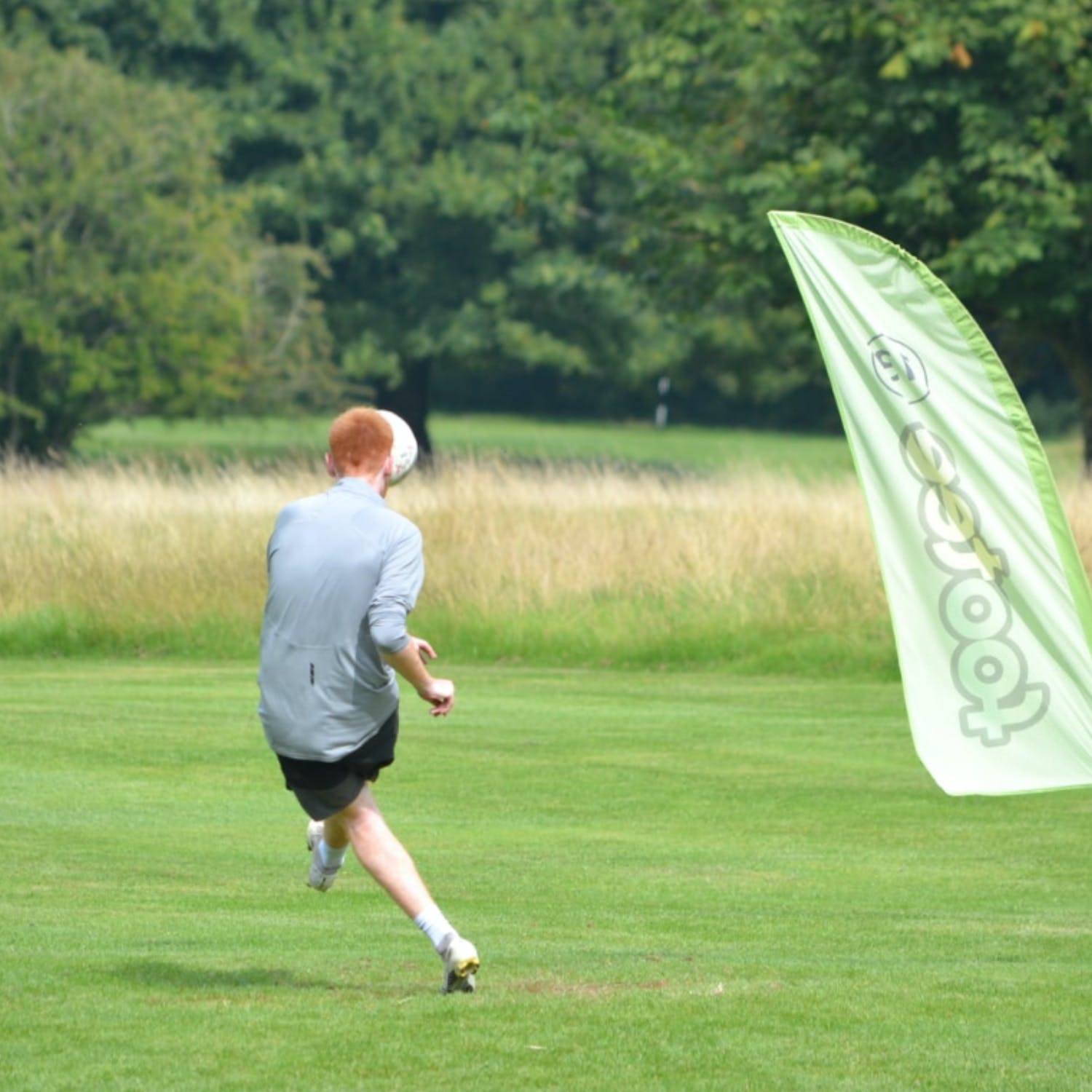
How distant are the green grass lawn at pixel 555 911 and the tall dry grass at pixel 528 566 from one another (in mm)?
3293

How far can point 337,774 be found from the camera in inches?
257

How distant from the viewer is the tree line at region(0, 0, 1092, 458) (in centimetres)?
2956

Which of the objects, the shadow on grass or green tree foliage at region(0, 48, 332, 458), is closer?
the shadow on grass

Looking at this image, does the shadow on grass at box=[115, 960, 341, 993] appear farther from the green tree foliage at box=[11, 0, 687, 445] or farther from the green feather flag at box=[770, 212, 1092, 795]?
the green tree foliage at box=[11, 0, 687, 445]

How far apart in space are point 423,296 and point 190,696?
36.2m

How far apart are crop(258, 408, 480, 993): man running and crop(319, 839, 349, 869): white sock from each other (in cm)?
40

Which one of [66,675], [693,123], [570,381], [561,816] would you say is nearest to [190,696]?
[66,675]

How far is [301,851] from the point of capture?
10109 millimetres

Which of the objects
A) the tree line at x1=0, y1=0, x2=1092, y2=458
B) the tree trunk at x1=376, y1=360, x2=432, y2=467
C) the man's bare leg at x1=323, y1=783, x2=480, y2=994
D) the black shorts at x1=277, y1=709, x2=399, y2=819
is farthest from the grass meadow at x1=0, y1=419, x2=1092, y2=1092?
the tree trunk at x1=376, y1=360, x2=432, y2=467

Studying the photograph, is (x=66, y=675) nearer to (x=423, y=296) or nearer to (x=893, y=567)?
(x=893, y=567)

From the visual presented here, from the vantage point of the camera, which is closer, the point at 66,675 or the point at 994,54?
the point at 66,675

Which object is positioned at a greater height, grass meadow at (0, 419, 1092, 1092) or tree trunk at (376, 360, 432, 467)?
grass meadow at (0, 419, 1092, 1092)

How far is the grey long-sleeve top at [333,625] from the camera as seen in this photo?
254 inches

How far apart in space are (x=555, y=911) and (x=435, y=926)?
2.19 m
